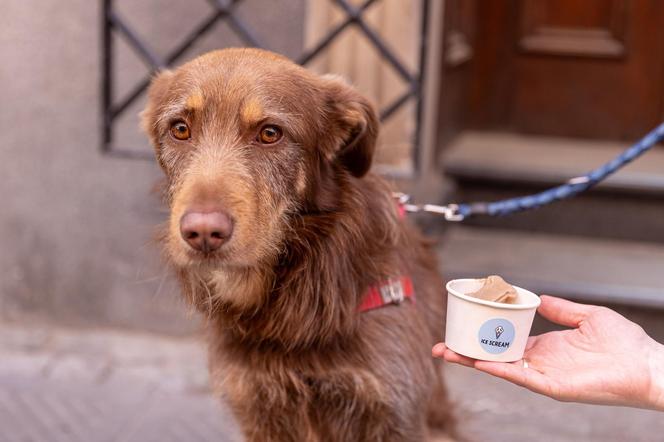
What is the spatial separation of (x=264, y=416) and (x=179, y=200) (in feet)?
2.56

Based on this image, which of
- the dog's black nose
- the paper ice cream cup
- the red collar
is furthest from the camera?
the red collar

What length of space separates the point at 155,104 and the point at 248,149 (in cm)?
41

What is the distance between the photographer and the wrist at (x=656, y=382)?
214 centimetres

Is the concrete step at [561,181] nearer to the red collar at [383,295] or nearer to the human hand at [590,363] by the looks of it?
the red collar at [383,295]

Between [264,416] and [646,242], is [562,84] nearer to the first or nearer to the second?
[646,242]

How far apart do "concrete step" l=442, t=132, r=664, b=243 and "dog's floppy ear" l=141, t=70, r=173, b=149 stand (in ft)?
7.76

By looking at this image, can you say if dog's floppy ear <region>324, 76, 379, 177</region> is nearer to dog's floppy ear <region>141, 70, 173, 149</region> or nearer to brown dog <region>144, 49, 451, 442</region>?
brown dog <region>144, 49, 451, 442</region>

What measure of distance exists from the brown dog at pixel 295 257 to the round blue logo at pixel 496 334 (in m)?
0.61

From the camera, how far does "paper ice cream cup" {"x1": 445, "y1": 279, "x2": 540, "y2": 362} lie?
2057 millimetres

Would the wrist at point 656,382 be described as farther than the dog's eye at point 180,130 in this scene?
No

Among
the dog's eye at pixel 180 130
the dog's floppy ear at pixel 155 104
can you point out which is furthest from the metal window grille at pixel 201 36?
the dog's eye at pixel 180 130

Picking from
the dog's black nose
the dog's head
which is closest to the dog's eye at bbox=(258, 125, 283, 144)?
the dog's head

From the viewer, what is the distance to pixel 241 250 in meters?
2.31

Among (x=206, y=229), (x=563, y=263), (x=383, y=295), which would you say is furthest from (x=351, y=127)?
(x=563, y=263)
